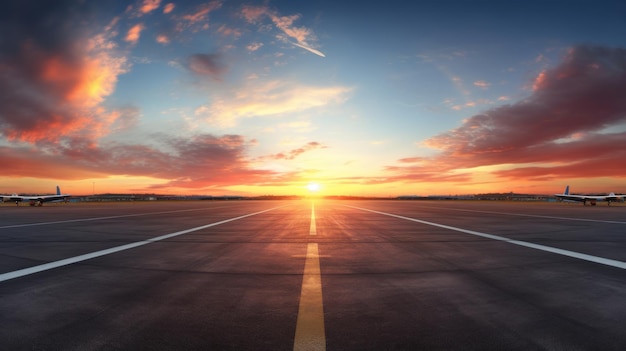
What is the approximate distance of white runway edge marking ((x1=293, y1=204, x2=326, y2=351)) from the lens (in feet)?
9.98

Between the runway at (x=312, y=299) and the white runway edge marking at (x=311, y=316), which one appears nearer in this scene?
the white runway edge marking at (x=311, y=316)

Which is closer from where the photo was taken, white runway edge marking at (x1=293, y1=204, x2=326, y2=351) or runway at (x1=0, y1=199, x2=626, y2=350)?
white runway edge marking at (x1=293, y1=204, x2=326, y2=351)

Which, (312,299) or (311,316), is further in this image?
(312,299)

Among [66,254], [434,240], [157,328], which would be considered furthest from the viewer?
[434,240]

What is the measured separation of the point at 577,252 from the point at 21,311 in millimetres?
9670

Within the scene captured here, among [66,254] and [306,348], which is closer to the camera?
[306,348]

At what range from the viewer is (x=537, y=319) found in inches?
145

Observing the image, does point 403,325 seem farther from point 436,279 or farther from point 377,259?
point 377,259

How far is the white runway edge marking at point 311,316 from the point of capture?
3.04m

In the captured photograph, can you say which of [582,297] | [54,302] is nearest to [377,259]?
[582,297]

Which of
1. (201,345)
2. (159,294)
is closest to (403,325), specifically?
(201,345)

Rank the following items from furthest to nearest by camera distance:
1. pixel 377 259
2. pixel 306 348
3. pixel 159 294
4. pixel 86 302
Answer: pixel 377 259 → pixel 159 294 → pixel 86 302 → pixel 306 348

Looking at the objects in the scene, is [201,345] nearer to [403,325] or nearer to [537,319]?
[403,325]

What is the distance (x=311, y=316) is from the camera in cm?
372
